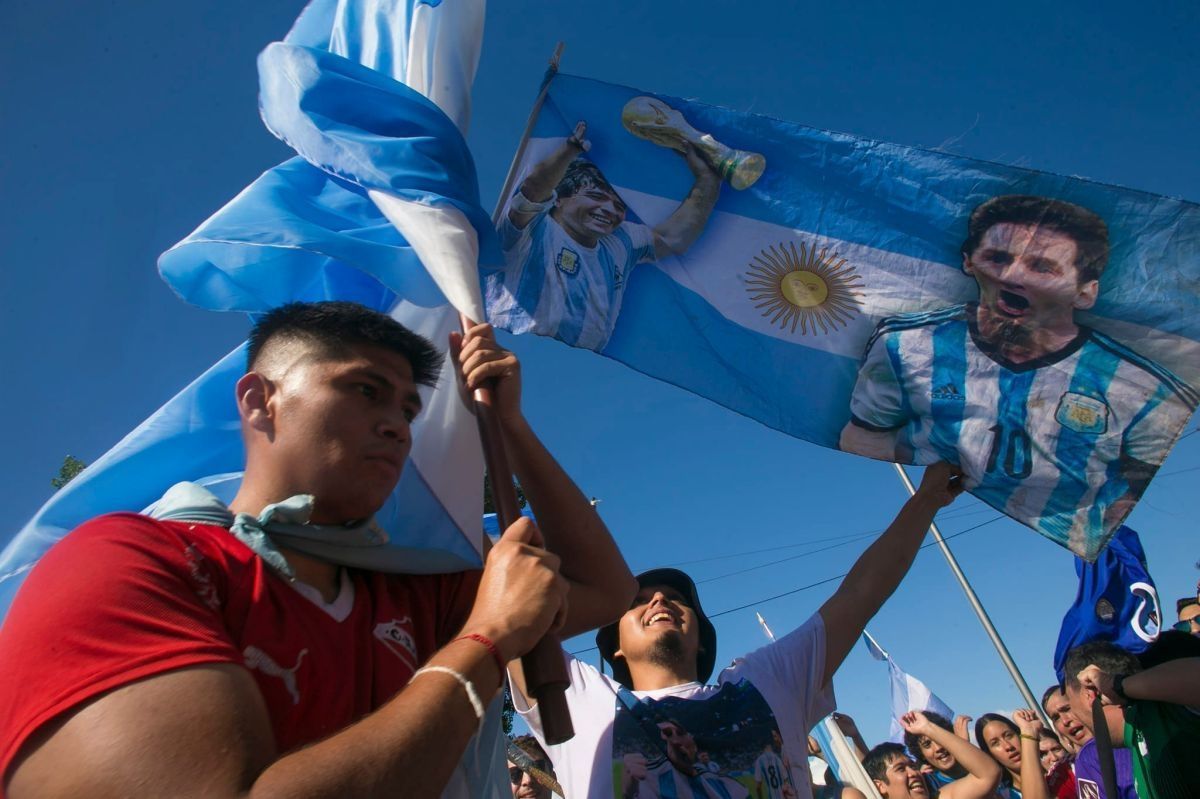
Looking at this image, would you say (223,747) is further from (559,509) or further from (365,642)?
(559,509)

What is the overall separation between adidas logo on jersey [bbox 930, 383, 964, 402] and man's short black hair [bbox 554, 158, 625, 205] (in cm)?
159

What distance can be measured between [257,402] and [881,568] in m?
2.40

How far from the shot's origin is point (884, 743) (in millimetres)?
7156

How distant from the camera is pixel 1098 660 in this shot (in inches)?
166

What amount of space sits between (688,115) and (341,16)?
1464 millimetres

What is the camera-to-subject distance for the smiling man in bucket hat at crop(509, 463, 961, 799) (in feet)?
8.67

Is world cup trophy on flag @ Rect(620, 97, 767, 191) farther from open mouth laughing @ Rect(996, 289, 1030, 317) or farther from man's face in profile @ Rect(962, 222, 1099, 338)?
open mouth laughing @ Rect(996, 289, 1030, 317)

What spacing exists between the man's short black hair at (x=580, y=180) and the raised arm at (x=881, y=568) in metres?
1.81

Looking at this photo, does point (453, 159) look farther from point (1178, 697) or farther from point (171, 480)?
point (1178, 697)

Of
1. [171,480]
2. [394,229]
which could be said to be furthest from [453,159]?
[171,480]

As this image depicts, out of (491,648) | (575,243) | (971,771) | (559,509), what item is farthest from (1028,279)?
(971,771)

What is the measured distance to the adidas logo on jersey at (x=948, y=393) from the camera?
3486 mm

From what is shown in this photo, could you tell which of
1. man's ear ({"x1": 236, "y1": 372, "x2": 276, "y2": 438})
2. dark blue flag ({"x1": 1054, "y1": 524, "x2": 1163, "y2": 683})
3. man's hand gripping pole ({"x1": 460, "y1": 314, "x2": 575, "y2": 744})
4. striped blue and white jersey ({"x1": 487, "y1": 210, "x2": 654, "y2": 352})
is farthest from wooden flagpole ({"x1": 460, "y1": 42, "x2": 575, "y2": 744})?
dark blue flag ({"x1": 1054, "y1": 524, "x2": 1163, "y2": 683})

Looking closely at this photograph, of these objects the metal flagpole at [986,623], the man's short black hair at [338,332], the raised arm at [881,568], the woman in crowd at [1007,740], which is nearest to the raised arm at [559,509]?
the man's short black hair at [338,332]
